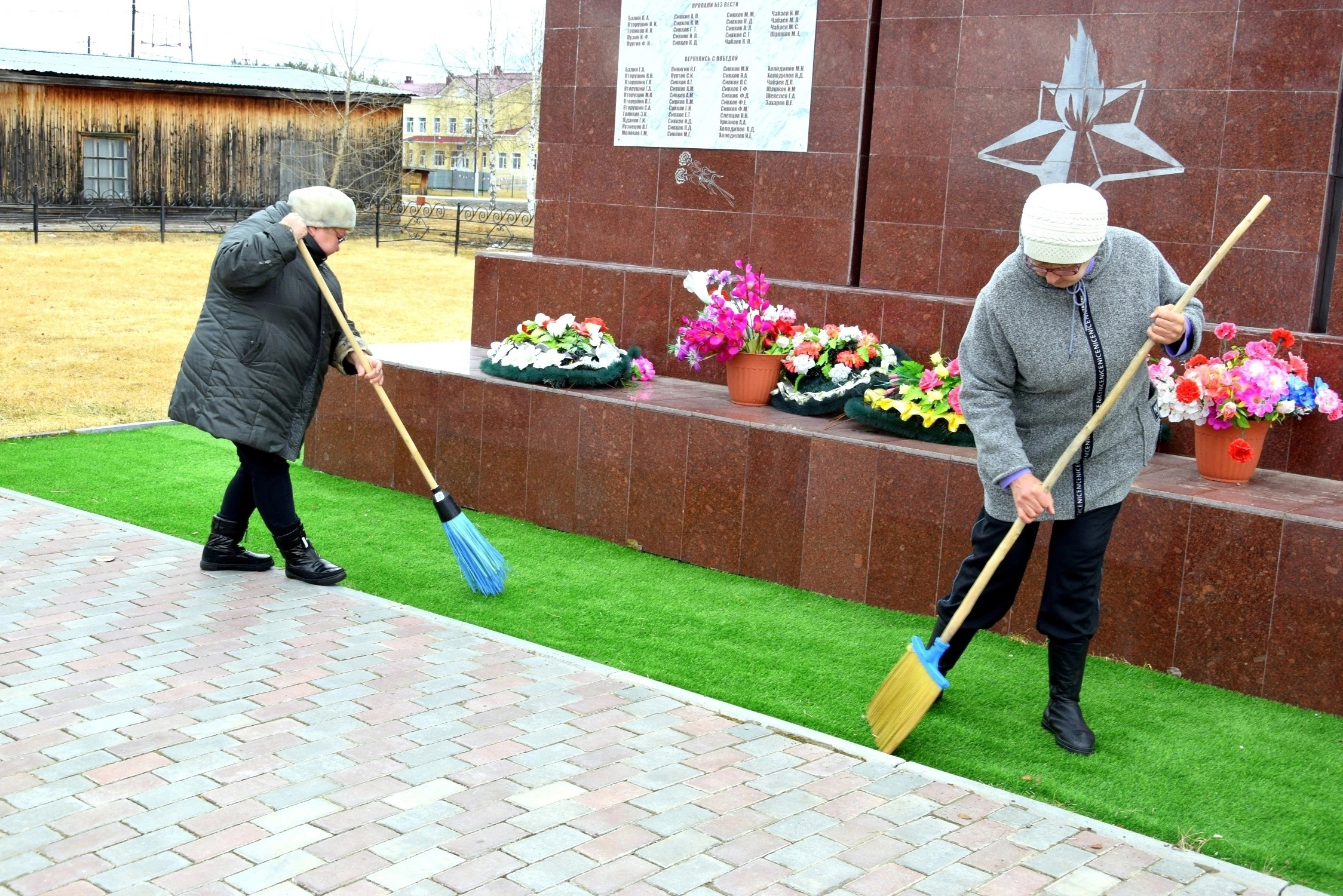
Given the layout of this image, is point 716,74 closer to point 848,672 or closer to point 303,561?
point 303,561

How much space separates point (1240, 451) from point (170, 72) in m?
27.5

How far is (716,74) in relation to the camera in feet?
25.3

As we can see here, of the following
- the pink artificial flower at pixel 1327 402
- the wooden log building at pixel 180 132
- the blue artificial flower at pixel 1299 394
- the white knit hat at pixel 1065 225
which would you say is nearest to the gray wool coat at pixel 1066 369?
the white knit hat at pixel 1065 225

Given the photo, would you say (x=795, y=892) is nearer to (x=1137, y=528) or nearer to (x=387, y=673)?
(x=387, y=673)

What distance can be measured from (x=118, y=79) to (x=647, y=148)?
21803 mm

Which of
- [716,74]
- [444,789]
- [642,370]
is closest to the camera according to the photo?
[444,789]

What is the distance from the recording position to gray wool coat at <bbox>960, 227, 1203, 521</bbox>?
12.9ft

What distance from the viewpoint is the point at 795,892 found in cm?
320

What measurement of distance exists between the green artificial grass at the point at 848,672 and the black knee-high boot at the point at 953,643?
0.59 ft

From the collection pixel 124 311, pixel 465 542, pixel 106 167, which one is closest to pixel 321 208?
pixel 465 542

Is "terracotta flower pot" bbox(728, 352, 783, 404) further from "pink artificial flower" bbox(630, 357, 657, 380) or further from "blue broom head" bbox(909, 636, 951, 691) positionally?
"blue broom head" bbox(909, 636, 951, 691)

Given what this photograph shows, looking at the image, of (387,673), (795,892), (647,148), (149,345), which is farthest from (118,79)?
(795,892)

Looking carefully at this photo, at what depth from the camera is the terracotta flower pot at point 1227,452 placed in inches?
208

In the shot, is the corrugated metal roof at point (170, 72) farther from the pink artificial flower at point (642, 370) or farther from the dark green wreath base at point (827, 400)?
the dark green wreath base at point (827, 400)
